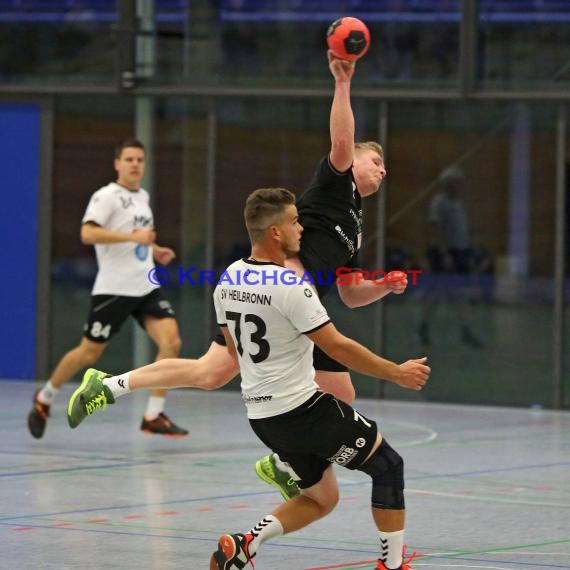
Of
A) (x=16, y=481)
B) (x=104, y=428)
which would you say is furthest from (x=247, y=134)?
(x=16, y=481)

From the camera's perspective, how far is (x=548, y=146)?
601 inches

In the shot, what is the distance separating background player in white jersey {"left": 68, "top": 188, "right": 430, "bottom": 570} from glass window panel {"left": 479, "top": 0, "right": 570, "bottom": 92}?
8960 mm

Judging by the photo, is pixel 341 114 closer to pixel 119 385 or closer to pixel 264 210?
pixel 264 210

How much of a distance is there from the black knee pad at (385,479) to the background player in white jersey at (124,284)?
5388 millimetres

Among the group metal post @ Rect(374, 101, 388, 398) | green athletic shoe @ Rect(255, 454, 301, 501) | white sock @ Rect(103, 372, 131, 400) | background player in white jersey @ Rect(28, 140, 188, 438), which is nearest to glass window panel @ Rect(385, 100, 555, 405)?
metal post @ Rect(374, 101, 388, 398)

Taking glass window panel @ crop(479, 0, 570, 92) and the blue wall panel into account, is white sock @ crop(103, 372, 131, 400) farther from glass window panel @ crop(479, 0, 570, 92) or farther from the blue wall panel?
the blue wall panel

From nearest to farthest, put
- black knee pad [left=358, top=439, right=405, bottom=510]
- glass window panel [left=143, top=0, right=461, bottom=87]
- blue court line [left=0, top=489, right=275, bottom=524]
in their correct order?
black knee pad [left=358, top=439, right=405, bottom=510], blue court line [left=0, top=489, right=275, bottom=524], glass window panel [left=143, top=0, right=461, bottom=87]

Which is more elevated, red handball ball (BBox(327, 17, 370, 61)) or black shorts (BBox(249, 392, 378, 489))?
red handball ball (BBox(327, 17, 370, 61))

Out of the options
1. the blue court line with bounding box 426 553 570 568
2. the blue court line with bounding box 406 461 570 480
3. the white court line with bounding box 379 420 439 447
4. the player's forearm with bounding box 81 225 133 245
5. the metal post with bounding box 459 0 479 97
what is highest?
the metal post with bounding box 459 0 479 97

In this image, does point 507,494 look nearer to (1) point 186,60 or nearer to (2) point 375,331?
(2) point 375,331

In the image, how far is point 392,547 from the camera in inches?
263

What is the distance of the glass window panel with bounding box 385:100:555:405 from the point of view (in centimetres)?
1534

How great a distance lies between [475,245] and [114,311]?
15.4 feet

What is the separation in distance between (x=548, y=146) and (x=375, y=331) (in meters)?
2.53
